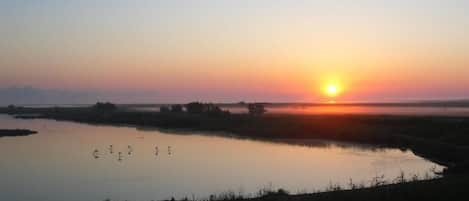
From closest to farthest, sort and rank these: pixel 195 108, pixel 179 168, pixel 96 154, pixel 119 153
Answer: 1. pixel 179 168
2. pixel 96 154
3. pixel 119 153
4. pixel 195 108

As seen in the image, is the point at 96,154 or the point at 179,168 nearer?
the point at 179,168

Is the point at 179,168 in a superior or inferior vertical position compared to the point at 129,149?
inferior

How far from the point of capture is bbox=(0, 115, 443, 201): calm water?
77.2 ft

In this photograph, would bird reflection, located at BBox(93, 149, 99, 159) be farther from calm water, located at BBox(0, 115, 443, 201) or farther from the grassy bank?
the grassy bank

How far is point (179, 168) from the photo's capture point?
31016mm

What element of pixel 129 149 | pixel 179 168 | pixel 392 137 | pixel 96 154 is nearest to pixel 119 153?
pixel 96 154

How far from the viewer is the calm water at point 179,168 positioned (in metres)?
23.5

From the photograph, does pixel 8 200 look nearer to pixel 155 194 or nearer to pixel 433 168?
pixel 155 194

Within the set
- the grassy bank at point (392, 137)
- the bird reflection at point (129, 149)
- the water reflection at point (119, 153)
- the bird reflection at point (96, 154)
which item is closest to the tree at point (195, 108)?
the grassy bank at point (392, 137)

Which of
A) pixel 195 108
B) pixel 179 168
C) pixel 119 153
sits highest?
pixel 195 108

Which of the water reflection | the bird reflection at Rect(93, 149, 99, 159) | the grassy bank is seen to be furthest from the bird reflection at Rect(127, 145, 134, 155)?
the grassy bank

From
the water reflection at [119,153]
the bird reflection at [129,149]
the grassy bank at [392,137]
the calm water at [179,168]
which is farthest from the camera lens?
the bird reflection at [129,149]

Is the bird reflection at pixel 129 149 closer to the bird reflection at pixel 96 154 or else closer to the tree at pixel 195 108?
the bird reflection at pixel 96 154

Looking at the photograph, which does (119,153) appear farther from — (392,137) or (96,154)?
(392,137)
